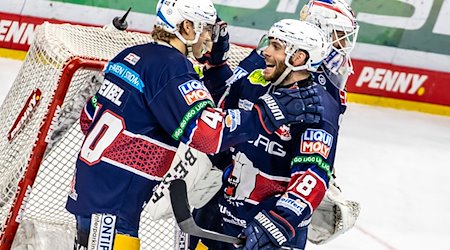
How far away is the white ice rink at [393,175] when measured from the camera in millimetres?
4566

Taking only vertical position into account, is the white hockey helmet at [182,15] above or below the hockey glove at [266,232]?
above

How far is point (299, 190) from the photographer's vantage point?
2600 millimetres

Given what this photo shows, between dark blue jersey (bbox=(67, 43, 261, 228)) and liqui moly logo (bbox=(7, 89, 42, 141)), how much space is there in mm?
538

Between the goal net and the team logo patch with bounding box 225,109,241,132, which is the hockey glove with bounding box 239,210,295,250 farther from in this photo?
the goal net

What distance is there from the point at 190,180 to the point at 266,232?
17.7 inches

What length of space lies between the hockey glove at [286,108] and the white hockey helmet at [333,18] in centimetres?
66

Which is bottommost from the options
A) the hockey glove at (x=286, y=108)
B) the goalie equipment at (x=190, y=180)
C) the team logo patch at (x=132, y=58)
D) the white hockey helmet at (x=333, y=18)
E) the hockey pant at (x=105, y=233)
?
the hockey pant at (x=105, y=233)

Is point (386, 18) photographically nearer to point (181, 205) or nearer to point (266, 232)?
point (266, 232)

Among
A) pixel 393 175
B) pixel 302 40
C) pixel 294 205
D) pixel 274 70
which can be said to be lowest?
pixel 393 175

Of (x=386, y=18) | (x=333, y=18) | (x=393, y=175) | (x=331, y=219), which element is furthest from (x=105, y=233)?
(x=386, y=18)

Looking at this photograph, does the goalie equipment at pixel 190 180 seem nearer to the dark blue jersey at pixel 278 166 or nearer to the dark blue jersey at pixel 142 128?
the dark blue jersey at pixel 278 166

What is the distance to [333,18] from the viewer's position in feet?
10.6

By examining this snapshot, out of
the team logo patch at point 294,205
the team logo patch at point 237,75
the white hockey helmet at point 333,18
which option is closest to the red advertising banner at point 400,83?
the white hockey helmet at point 333,18

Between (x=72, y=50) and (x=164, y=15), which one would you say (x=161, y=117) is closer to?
(x=164, y=15)
